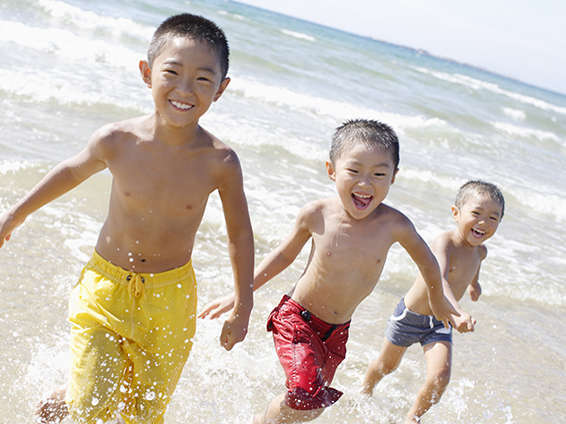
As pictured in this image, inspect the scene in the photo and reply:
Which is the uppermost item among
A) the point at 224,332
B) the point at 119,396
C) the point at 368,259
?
the point at 368,259

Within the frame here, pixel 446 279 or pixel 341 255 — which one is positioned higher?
pixel 341 255

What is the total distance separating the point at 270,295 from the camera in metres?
5.13

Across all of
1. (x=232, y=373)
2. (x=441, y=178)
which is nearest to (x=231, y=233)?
(x=232, y=373)

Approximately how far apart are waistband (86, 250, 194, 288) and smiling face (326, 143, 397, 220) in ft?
3.17

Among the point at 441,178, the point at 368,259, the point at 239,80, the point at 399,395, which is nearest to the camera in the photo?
the point at 368,259

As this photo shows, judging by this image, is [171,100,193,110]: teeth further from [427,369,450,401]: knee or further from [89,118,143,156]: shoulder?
[427,369,450,401]: knee

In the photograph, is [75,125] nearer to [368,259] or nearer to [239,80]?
[368,259]

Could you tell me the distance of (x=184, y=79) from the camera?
8.59 ft

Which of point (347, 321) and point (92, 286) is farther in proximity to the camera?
point (347, 321)

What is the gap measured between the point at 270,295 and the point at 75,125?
4372 millimetres

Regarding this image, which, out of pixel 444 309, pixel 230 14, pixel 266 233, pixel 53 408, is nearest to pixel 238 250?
pixel 53 408

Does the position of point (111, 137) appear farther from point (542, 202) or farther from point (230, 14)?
point (230, 14)

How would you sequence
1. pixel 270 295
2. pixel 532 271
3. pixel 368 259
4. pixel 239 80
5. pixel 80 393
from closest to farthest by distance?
1. pixel 80 393
2. pixel 368 259
3. pixel 270 295
4. pixel 532 271
5. pixel 239 80

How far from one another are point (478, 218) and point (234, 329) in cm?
195
